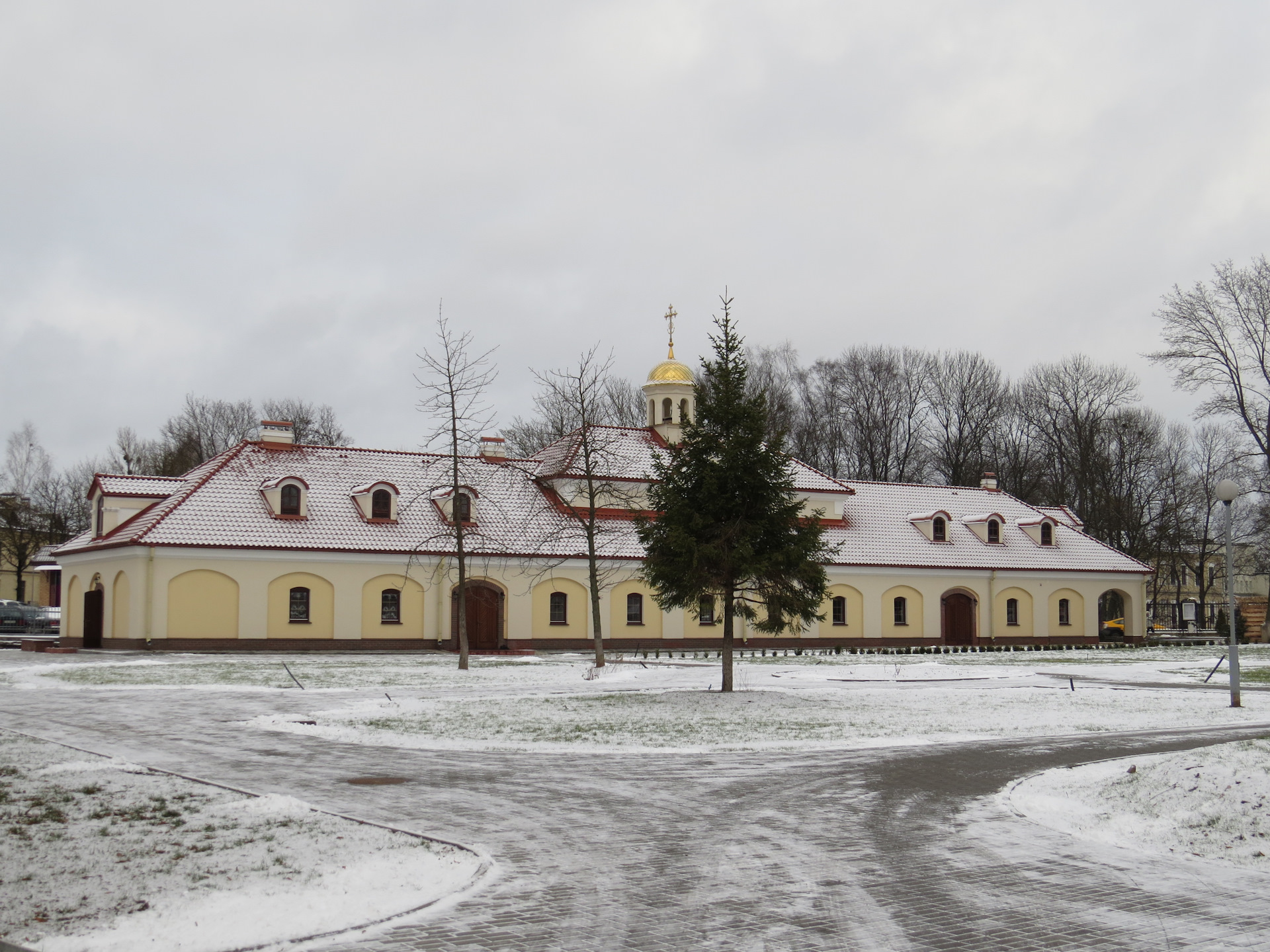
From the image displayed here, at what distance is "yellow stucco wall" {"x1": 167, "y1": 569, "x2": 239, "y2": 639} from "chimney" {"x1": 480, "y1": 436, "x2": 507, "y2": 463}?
40.1ft

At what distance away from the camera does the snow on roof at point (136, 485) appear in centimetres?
3844

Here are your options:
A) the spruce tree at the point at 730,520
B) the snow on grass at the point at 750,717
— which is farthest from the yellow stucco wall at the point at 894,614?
the spruce tree at the point at 730,520

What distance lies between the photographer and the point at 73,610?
1539 inches

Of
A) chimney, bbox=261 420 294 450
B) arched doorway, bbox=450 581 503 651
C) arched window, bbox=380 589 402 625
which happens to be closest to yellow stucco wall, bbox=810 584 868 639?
arched doorway, bbox=450 581 503 651

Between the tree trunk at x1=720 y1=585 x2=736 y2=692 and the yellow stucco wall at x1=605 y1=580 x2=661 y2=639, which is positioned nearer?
the tree trunk at x1=720 y1=585 x2=736 y2=692

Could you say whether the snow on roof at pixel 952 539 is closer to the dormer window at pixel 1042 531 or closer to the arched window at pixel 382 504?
the dormer window at pixel 1042 531

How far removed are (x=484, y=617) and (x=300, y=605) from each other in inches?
254

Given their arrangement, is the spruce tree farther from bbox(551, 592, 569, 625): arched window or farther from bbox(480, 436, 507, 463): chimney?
bbox(480, 436, 507, 463): chimney

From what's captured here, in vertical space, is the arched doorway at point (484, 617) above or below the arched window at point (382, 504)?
below

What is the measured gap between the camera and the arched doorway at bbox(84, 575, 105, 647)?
37469 millimetres

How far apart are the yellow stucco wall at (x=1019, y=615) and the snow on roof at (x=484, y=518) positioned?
47.0 inches

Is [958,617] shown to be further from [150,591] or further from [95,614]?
[95,614]

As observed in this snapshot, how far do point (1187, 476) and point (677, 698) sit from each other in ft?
194

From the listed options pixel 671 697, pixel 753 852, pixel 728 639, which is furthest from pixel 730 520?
pixel 753 852
